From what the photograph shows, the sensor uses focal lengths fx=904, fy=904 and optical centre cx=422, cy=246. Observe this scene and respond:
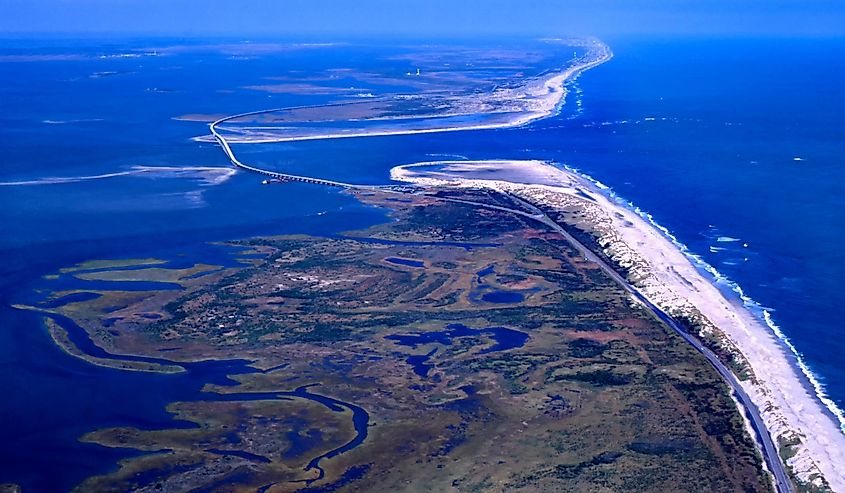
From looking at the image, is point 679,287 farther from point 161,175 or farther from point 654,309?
point 161,175

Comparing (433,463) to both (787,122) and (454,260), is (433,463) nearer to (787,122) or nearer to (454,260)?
(454,260)

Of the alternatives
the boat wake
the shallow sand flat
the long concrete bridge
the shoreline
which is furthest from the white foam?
the shoreline

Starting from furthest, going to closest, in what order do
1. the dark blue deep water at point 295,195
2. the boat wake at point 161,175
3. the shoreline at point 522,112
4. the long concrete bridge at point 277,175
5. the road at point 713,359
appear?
the shoreline at point 522,112 → the boat wake at point 161,175 → the long concrete bridge at point 277,175 → the dark blue deep water at point 295,195 → the road at point 713,359

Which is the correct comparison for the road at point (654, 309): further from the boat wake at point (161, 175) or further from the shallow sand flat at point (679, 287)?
the boat wake at point (161, 175)

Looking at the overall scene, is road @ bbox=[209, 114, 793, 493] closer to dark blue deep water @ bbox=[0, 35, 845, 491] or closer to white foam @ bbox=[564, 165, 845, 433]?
dark blue deep water @ bbox=[0, 35, 845, 491]

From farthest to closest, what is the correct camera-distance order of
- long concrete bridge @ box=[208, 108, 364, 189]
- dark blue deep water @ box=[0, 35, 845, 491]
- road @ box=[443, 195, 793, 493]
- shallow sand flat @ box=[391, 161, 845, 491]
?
long concrete bridge @ box=[208, 108, 364, 189] → dark blue deep water @ box=[0, 35, 845, 491] → shallow sand flat @ box=[391, 161, 845, 491] → road @ box=[443, 195, 793, 493]

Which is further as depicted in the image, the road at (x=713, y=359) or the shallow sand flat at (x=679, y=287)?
the shallow sand flat at (x=679, y=287)

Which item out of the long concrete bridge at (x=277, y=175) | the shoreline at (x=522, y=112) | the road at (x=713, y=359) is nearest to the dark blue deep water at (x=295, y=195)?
the long concrete bridge at (x=277, y=175)
